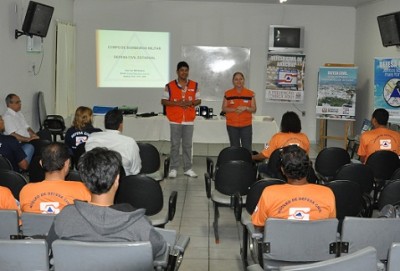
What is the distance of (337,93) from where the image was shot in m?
10.7

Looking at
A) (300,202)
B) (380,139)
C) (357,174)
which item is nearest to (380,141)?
(380,139)

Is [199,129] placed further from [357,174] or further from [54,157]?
[54,157]

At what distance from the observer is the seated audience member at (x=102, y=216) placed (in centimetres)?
239

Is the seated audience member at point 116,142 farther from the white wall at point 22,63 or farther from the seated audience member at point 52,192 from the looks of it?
the white wall at point 22,63

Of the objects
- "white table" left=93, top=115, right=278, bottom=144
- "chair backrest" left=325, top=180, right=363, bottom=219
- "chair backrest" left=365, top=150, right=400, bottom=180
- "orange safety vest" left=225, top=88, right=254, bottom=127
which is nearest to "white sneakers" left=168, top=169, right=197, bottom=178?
"orange safety vest" left=225, top=88, right=254, bottom=127

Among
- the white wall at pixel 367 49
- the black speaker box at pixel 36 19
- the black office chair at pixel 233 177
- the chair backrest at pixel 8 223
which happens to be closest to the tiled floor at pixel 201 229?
the black office chair at pixel 233 177

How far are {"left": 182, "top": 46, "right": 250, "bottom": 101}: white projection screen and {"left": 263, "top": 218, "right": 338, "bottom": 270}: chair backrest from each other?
872 cm

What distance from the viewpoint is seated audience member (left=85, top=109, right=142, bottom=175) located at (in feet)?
16.4

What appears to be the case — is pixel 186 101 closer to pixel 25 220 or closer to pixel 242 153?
pixel 242 153

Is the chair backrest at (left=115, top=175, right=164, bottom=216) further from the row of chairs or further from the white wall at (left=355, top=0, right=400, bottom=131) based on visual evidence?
the white wall at (left=355, top=0, right=400, bottom=131)

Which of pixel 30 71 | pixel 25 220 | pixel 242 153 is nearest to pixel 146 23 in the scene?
pixel 30 71

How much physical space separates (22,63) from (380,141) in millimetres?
5502

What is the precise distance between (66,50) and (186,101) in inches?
159

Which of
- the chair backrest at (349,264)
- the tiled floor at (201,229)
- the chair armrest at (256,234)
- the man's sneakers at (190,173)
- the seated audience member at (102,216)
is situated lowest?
the tiled floor at (201,229)
